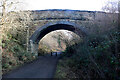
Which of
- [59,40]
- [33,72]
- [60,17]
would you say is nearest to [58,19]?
[60,17]

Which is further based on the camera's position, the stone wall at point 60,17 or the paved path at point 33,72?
the stone wall at point 60,17

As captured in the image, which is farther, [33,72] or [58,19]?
[58,19]

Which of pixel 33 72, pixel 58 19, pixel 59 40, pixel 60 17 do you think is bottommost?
pixel 33 72

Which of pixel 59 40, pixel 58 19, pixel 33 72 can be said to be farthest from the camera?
pixel 59 40

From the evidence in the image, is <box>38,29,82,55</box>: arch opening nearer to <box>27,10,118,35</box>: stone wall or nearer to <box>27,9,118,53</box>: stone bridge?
<box>27,9,118,53</box>: stone bridge

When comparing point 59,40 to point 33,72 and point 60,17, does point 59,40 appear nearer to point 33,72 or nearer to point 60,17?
point 60,17

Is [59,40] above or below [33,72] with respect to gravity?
above

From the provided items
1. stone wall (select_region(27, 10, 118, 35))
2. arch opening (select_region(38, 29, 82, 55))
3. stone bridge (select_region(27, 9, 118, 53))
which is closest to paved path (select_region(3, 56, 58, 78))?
arch opening (select_region(38, 29, 82, 55))

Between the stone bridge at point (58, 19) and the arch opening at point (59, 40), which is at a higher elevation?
the stone bridge at point (58, 19)

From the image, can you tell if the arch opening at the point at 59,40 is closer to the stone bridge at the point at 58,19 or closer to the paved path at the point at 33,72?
the stone bridge at the point at 58,19

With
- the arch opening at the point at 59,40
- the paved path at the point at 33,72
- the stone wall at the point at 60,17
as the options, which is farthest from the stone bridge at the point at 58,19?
the paved path at the point at 33,72

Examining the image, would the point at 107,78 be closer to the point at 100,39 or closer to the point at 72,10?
the point at 100,39

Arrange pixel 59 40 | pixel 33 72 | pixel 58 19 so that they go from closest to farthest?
1. pixel 33 72
2. pixel 58 19
3. pixel 59 40

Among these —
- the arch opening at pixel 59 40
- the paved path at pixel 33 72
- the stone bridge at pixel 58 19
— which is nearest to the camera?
the paved path at pixel 33 72
